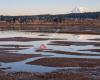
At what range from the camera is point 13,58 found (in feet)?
86.5

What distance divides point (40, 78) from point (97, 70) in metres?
4.45

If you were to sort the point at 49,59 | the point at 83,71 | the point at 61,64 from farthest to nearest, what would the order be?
the point at 49,59
the point at 61,64
the point at 83,71

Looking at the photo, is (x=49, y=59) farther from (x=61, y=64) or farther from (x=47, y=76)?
(x=47, y=76)

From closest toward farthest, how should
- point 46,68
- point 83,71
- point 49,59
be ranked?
point 83,71
point 46,68
point 49,59

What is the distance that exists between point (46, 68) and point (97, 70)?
3.05m

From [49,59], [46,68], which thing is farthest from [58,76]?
[49,59]

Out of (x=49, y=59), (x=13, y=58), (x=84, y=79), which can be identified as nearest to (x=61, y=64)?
(x=49, y=59)

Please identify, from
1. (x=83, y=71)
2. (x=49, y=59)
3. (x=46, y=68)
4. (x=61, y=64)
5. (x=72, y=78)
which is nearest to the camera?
(x=72, y=78)

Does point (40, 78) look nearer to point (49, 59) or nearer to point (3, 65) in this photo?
point (3, 65)

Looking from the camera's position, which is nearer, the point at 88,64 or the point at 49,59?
the point at 88,64

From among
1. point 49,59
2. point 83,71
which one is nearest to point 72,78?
point 83,71

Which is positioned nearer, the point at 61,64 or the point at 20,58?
the point at 61,64

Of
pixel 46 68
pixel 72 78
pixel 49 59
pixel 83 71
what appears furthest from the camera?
pixel 49 59

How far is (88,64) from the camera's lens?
22.7 meters
